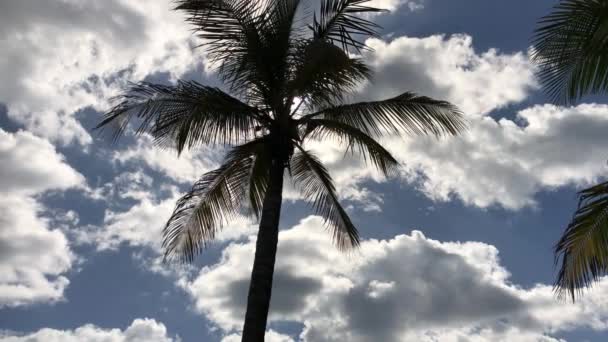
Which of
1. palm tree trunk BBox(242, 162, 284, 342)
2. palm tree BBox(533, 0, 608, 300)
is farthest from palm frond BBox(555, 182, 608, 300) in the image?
palm tree trunk BBox(242, 162, 284, 342)

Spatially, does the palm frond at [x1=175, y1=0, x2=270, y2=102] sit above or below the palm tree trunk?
above

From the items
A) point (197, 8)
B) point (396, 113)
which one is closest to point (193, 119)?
point (197, 8)

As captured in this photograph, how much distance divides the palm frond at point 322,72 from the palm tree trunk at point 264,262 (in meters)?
1.57

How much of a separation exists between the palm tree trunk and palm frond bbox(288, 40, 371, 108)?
5.14ft

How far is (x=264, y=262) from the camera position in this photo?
11508mm

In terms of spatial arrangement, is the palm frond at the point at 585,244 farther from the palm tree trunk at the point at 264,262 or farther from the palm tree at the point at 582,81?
the palm tree trunk at the point at 264,262

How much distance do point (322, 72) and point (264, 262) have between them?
11.8 ft

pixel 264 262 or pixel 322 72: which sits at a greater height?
pixel 322 72

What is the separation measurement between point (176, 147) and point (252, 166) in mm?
2048

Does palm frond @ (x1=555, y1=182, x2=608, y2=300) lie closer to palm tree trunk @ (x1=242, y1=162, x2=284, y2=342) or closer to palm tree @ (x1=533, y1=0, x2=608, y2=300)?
palm tree @ (x1=533, y1=0, x2=608, y2=300)

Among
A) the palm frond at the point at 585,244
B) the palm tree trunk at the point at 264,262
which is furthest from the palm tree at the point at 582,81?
the palm tree trunk at the point at 264,262

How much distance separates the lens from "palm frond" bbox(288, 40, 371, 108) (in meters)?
11.3

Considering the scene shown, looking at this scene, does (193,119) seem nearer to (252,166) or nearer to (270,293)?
(252,166)

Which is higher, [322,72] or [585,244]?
[322,72]
